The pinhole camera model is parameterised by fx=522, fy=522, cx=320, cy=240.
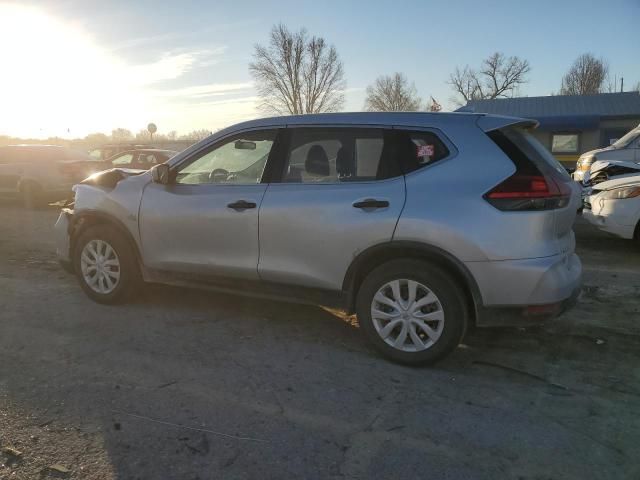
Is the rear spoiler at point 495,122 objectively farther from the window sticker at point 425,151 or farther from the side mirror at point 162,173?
the side mirror at point 162,173

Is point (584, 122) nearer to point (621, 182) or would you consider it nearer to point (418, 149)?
point (621, 182)

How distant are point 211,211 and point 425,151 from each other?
6.01 feet

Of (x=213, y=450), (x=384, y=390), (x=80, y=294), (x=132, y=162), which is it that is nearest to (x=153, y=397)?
(x=213, y=450)

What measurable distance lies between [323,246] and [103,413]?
183 cm

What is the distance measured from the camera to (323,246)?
3924mm

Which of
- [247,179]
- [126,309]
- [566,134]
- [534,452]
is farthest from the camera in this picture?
[566,134]

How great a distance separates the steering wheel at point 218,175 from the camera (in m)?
4.52

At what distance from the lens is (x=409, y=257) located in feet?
12.2

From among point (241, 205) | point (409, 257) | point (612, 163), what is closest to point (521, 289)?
point (409, 257)

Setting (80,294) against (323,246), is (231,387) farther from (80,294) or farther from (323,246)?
(80,294)

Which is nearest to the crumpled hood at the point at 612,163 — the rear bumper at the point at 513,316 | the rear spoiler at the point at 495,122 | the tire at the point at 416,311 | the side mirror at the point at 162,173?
the rear spoiler at the point at 495,122

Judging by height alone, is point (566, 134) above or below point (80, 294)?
above

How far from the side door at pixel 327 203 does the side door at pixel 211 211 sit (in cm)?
16

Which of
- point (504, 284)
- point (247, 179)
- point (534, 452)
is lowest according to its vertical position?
point (534, 452)
